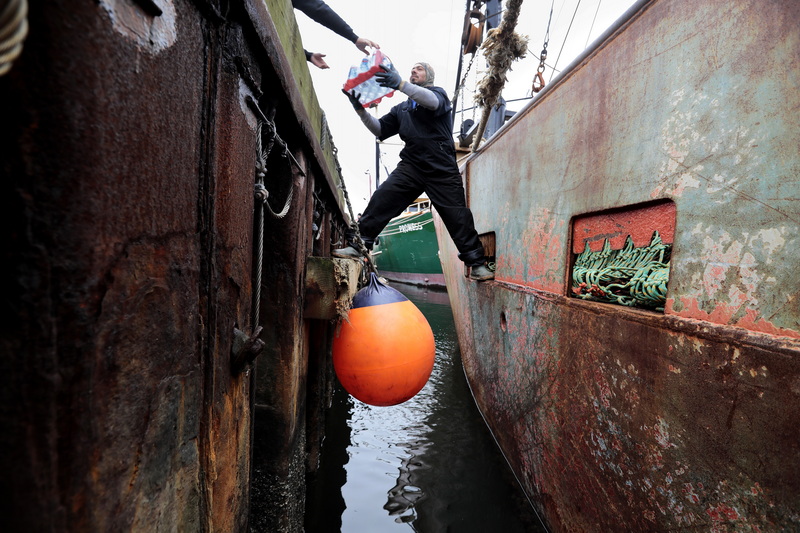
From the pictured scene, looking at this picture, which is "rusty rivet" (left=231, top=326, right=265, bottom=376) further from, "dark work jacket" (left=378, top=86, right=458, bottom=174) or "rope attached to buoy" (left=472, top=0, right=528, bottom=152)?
"rope attached to buoy" (left=472, top=0, right=528, bottom=152)

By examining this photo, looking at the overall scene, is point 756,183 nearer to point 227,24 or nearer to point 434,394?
point 227,24

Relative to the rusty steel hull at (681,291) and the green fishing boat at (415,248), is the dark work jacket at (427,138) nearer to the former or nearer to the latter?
the rusty steel hull at (681,291)

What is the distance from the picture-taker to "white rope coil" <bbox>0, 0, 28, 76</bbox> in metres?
0.52

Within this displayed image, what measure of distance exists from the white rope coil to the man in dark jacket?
9.70ft

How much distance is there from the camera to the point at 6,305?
1.95 feet

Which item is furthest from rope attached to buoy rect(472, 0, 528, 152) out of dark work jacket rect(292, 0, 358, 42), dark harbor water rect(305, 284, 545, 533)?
dark harbor water rect(305, 284, 545, 533)

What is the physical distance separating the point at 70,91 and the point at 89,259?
0.28 metres

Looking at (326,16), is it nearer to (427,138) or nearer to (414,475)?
(427,138)

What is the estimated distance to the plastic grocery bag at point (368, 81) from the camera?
2641 mm

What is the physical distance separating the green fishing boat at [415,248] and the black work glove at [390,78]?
37.7ft

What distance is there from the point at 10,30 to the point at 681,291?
6.23ft

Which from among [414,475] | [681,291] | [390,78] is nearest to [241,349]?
[681,291]

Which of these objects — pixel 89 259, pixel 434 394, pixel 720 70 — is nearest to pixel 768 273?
pixel 720 70

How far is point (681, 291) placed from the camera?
1.47 meters
